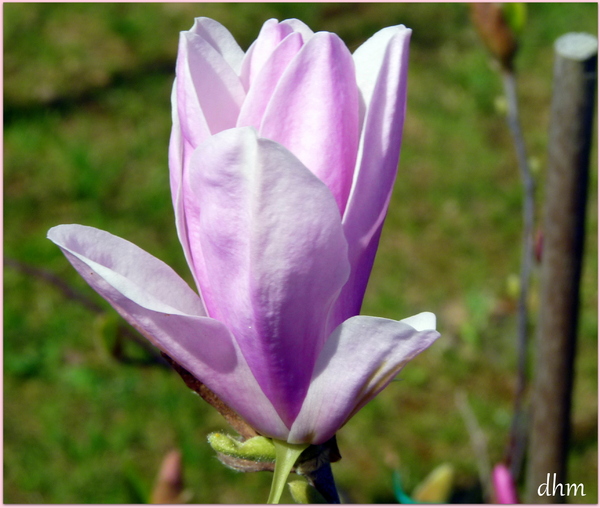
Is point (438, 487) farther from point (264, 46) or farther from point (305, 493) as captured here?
point (264, 46)

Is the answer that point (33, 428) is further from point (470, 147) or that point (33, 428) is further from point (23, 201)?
point (470, 147)

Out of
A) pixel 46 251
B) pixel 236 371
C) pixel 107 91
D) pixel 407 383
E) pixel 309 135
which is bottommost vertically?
pixel 407 383

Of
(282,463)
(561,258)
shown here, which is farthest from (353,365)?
(561,258)

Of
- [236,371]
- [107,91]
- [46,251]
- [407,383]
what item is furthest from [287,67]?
[107,91]

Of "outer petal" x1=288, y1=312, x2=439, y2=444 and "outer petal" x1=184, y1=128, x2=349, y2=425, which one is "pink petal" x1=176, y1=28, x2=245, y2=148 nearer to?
"outer petal" x1=184, y1=128, x2=349, y2=425

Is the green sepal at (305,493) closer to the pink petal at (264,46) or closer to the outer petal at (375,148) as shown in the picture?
the outer petal at (375,148)

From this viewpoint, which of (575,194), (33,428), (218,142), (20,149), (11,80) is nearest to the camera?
(218,142)
